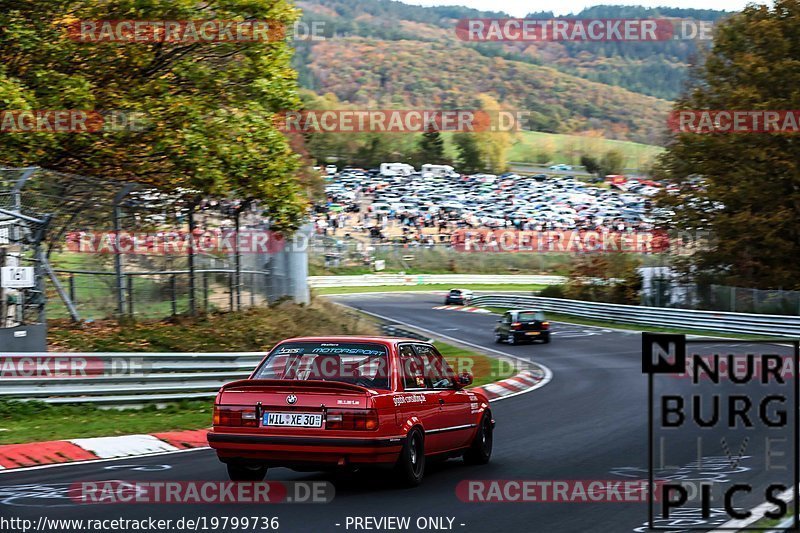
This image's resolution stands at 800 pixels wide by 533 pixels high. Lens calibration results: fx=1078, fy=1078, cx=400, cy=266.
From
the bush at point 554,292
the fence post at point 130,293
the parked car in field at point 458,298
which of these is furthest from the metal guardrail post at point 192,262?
the parked car in field at point 458,298

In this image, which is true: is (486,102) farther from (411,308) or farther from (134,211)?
(134,211)

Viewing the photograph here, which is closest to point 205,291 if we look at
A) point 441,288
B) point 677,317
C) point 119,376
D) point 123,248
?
point 123,248

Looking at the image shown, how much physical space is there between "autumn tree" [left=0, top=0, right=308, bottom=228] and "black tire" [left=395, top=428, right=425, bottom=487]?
1208 cm

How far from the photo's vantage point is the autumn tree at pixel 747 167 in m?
40.8

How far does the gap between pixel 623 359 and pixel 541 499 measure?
67.2ft

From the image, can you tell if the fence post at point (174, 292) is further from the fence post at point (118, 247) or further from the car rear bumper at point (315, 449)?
the car rear bumper at point (315, 449)

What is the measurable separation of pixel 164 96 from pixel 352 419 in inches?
559

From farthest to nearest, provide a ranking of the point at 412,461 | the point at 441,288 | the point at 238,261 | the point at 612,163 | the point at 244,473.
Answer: the point at 612,163 → the point at 441,288 → the point at 238,261 → the point at 244,473 → the point at 412,461

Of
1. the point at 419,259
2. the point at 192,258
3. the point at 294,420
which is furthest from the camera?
the point at 419,259

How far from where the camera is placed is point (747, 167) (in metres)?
41.0

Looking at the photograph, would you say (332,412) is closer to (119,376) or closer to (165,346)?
(119,376)

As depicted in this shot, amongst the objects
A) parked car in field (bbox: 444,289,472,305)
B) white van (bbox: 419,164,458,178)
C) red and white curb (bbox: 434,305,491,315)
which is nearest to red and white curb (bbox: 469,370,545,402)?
red and white curb (bbox: 434,305,491,315)

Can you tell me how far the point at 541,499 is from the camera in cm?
883

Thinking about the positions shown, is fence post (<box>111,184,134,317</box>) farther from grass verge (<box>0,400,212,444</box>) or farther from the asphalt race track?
the asphalt race track
